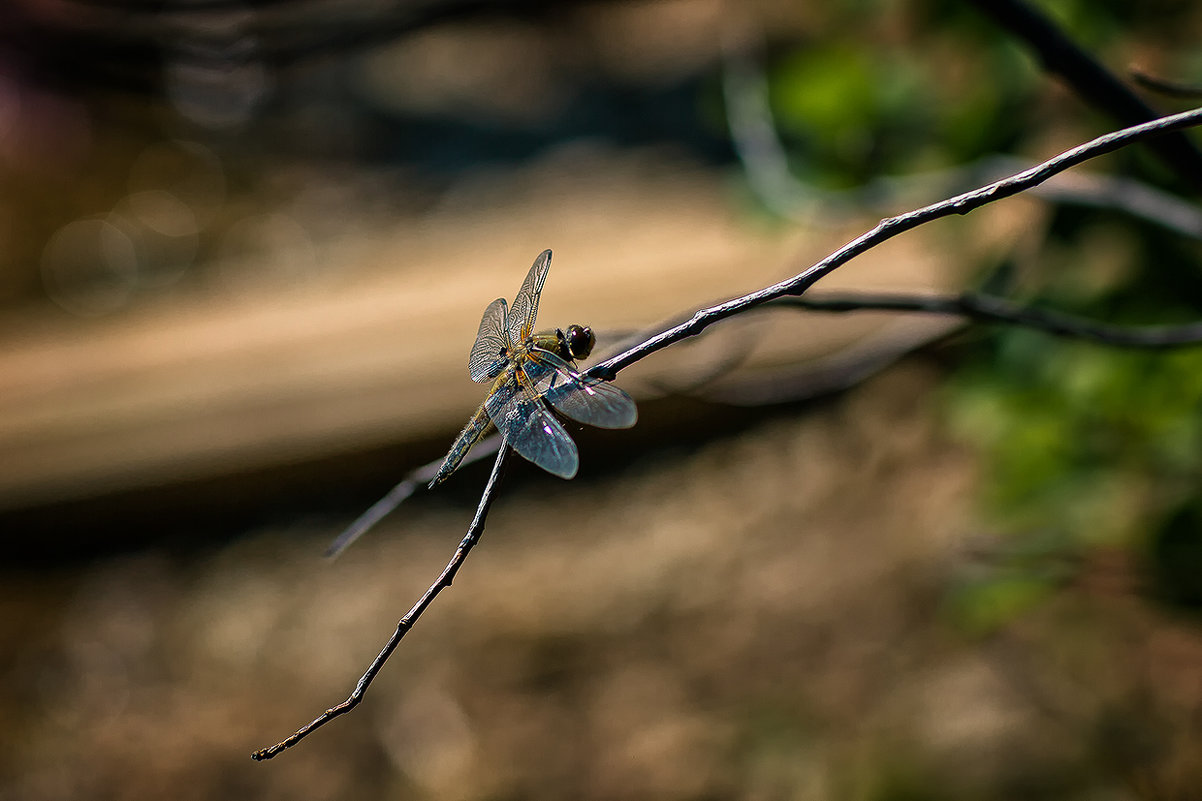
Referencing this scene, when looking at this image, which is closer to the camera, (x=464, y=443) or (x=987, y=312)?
(x=987, y=312)

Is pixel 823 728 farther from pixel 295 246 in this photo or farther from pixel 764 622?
pixel 295 246

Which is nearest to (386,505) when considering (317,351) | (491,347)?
(491,347)

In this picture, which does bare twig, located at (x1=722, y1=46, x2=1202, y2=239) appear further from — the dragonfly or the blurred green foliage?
the dragonfly

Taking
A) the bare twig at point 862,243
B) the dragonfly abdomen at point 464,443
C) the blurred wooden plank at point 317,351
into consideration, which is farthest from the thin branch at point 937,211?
the blurred wooden plank at point 317,351

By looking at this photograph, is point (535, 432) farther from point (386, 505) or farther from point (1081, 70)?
point (1081, 70)

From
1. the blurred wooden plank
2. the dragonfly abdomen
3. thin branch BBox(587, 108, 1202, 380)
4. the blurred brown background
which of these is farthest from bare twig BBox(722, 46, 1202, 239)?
the blurred wooden plank

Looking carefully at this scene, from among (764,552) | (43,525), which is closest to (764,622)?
(764,552)
